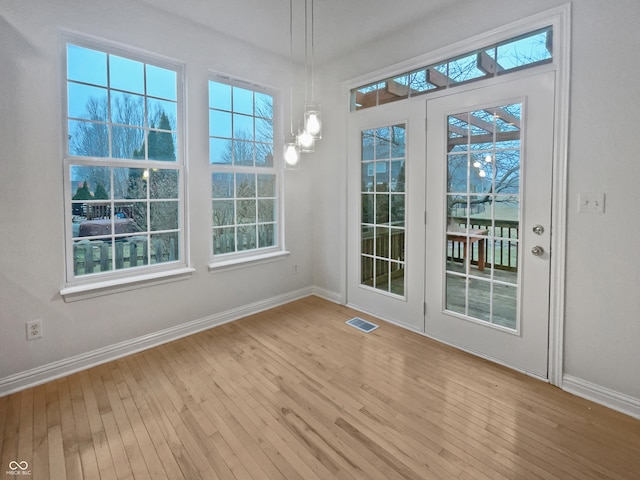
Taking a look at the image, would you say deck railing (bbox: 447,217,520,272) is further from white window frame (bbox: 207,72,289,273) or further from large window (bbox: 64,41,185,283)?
large window (bbox: 64,41,185,283)

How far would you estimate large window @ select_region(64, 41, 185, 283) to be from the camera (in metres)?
2.52

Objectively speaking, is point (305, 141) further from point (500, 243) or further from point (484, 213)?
point (500, 243)

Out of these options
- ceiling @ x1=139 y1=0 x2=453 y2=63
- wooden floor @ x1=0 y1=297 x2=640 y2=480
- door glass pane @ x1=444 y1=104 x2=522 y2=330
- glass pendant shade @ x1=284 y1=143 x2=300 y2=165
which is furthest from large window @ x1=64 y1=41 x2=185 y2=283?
door glass pane @ x1=444 y1=104 x2=522 y2=330

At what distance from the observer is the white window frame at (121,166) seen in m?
2.45

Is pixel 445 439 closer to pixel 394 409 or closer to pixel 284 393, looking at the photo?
pixel 394 409

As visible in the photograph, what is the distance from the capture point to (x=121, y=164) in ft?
8.92

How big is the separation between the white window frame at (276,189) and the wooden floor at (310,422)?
0.97m

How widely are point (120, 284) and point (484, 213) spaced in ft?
9.61

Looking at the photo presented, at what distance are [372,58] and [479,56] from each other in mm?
1074

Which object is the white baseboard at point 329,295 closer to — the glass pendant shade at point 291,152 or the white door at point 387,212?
the white door at point 387,212

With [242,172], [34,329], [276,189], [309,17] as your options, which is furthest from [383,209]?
[34,329]

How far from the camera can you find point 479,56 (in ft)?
8.57

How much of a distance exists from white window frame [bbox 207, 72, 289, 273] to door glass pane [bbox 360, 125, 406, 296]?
3.11 ft

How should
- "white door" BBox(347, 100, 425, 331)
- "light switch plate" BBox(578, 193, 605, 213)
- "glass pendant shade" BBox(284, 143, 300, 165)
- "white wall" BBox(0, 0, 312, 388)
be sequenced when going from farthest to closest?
"white door" BBox(347, 100, 425, 331) < "glass pendant shade" BBox(284, 143, 300, 165) < "white wall" BBox(0, 0, 312, 388) < "light switch plate" BBox(578, 193, 605, 213)
